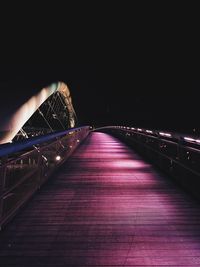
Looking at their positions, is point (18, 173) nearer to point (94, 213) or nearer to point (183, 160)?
point (94, 213)

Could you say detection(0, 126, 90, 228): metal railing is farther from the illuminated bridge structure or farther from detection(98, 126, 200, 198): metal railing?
detection(98, 126, 200, 198): metal railing

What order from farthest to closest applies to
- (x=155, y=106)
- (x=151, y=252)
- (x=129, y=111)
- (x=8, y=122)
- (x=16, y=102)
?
(x=155, y=106) < (x=129, y=111) < (x=16, y=102) < (x=8, y=122) < (x=151, y=252)

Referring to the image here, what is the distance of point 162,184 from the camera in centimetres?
1016

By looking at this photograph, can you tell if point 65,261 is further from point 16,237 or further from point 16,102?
point 16,102

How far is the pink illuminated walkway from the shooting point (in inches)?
192

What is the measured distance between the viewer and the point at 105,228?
608cm

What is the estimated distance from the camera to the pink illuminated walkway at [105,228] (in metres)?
4.87

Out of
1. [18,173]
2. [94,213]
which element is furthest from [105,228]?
[18,173]

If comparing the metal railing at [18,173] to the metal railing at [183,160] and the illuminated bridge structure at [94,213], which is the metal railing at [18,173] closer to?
the illuminated bridge structure at [94,213]

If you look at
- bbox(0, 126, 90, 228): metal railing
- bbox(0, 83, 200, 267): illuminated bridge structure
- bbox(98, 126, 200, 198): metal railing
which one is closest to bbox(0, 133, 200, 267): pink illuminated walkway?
bbox(0, 83, 200, 267): illuminated bridge structure

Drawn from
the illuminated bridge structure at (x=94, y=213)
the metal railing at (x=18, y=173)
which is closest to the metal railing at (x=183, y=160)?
the illuminated bridge structure at (x=94, y=213)

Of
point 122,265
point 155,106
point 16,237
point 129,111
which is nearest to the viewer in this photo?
point 122,265

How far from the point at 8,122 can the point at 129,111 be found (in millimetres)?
138525

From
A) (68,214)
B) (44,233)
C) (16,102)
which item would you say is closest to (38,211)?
(68,214)
